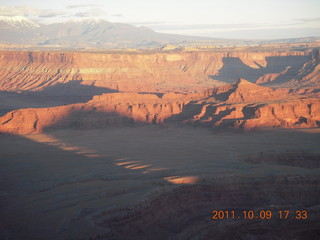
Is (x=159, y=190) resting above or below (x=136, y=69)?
below

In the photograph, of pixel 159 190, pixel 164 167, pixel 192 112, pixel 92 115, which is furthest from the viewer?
pixel 192 112

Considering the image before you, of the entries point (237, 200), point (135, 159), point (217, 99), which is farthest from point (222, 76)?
point (237, 200)

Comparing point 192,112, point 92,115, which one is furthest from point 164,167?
point 192,112

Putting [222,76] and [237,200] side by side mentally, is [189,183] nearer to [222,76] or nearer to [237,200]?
[237,200]

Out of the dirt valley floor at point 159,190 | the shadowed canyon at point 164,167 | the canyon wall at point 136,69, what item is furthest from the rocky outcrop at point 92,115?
the canyon wall at point 136,69

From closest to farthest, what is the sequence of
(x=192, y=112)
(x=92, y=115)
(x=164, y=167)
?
(x=164, y=167) → (x=92, y=115) → (x=192, y=112)

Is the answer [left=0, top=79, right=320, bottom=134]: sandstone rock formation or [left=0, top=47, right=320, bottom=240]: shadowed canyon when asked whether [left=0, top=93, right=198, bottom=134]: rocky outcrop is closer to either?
[left=0, top=79, right=320, bottom=134]: sandstone rock formation
